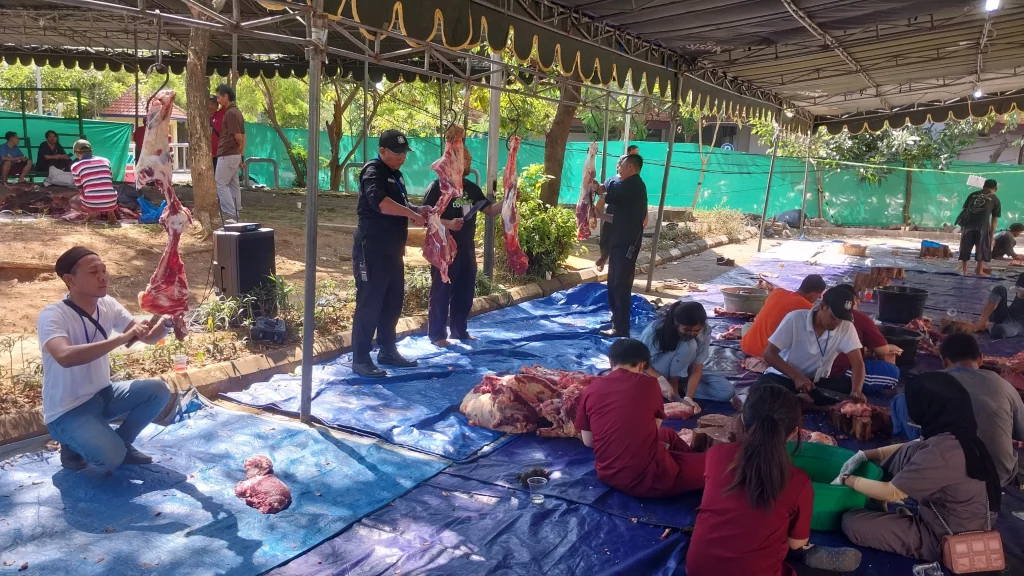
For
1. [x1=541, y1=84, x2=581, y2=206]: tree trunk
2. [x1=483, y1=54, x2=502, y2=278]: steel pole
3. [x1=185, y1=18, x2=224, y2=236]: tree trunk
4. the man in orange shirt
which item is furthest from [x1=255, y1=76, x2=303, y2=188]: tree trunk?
the man in orange shirt

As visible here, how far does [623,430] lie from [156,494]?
256 cm

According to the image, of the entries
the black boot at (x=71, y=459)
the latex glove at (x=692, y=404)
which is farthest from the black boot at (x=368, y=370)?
the latex glove at (x=692, y=404)

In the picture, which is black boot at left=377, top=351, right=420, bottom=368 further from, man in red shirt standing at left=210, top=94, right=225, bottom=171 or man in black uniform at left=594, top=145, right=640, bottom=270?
man in red shirt standing at left=210, top=94, right=225, bottom=171

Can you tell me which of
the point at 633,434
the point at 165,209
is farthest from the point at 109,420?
the point at 633,434

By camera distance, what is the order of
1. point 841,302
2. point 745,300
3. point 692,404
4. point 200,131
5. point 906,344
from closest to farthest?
point 841,302 → point 692,404 → point 906,344 → point 745,300 → point 200,131

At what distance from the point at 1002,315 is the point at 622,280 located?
438 cm

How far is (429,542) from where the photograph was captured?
11.9ft

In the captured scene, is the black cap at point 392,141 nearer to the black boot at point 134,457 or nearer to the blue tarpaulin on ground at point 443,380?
the blue tarpaulin on ground at point 443,380

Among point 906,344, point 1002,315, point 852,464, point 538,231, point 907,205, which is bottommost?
point 852,464

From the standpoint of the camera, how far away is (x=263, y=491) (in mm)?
3975

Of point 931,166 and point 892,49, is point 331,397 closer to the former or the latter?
point 892,49

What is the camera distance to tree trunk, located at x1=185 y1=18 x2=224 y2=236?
9.84 m

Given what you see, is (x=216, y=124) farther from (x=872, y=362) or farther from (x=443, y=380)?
(x=872, y=362)

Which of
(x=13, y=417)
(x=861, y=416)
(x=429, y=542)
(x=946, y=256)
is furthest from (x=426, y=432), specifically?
(x=946, y=256)
